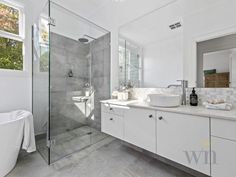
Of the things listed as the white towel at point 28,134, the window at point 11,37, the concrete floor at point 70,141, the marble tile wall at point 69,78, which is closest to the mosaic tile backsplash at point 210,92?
the concrete floor at point 70,141

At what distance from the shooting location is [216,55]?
56.6 inches

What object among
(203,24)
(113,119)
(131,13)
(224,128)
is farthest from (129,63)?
(224,128)

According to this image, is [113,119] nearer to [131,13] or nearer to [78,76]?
[78,76]

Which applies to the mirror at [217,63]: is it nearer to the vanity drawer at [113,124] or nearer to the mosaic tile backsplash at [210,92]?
the mosaic tile backsplash at [210,92]

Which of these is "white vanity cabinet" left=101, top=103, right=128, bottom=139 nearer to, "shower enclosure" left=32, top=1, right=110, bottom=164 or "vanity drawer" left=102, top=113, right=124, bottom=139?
"vanity drawer" left=102, top=113, right=124, bottom=139

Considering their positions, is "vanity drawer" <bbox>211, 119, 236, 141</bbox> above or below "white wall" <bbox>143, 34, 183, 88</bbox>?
below

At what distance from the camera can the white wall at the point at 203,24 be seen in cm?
132

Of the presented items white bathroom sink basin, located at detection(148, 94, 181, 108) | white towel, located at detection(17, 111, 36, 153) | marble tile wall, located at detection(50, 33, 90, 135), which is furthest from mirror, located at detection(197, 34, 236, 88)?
white towel, located at detection(17, 111, 36, 153)

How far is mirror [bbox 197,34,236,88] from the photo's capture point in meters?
1.33

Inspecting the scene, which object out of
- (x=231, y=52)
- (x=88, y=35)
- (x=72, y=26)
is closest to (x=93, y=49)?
(x=88, y=35)

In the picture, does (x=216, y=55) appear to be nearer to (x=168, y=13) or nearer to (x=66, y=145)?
(x=168, y=13)

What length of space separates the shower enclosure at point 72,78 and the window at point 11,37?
0.74 ft

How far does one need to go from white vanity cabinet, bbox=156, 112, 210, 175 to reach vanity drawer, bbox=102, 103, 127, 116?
0.56 m

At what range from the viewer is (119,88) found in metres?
2.38
